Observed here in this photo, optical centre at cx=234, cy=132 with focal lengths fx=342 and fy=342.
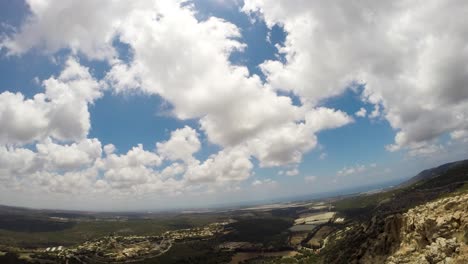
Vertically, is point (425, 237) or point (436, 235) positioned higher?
point (436, 235)

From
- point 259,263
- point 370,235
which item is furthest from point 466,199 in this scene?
point 259,263

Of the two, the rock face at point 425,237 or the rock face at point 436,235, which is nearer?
the rock face at point 436,235

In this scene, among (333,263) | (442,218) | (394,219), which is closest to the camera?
(442,218)

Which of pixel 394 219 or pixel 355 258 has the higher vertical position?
pixel 394 219

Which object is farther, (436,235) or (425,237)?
(425,237)

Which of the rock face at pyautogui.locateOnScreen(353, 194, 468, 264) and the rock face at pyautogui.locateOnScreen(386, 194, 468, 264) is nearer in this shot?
the rock face at pyautogui.locateOnScreen(386, 194, 468, 264)

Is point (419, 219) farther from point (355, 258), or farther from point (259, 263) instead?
point (259, 263)
